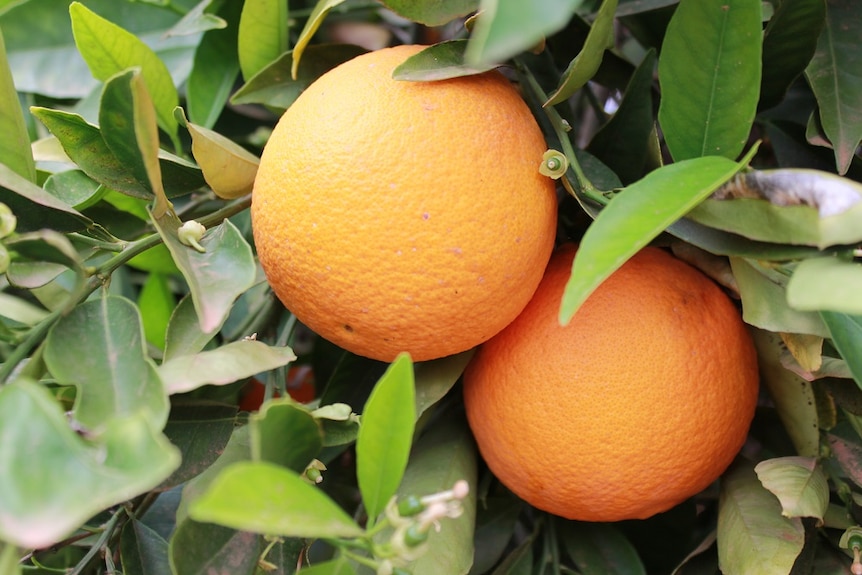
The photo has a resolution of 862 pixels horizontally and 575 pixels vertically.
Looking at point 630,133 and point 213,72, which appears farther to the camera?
point 213,72

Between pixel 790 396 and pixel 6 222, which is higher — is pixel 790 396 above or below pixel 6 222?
→ below

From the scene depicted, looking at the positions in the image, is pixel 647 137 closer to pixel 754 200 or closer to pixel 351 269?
pixel 754 200

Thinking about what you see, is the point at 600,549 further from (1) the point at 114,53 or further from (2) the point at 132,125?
(1) the point at 114,53

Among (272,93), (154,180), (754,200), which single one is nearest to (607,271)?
(754,200)

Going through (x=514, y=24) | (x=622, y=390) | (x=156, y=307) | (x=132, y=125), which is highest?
(x=514, y=24)

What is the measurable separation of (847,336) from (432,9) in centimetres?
42

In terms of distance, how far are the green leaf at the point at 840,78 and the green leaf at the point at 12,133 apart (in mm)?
687

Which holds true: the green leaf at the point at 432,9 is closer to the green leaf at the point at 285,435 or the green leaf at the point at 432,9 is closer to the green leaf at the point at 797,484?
the green leaf at the point at 285,435

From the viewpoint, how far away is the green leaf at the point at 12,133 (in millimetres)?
621

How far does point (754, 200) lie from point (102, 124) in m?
0.50

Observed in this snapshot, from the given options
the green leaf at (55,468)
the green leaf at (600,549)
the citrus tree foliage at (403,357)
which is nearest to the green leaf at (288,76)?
the citrus tree foliage at (403,357)

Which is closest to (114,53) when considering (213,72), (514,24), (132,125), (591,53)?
(213,72)

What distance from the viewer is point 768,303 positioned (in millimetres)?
625

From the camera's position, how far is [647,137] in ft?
2.53
